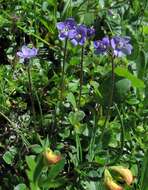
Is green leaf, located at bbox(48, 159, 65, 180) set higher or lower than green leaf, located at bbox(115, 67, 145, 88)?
lower

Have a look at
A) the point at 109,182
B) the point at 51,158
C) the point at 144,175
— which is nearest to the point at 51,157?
the point at 51,158

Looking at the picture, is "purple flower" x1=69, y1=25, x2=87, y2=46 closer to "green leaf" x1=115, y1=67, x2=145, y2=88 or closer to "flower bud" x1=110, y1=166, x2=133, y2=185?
"green leaf" x1=115, y1=67, x2=145, y2=88

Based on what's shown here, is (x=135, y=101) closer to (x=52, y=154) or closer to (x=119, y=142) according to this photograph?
(x=119, y=142)

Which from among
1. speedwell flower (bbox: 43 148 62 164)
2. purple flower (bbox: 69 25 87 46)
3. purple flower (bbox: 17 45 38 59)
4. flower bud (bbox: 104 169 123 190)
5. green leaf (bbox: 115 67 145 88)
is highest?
purple flower (bbox: 69 25 87 46)

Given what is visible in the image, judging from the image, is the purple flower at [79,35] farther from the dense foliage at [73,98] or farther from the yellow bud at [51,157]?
the yellow bud at [51,157]

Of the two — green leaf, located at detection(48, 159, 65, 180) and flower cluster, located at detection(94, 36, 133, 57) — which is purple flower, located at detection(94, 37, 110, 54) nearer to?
flower cluster, located at detection(94, 36, 133, 57)

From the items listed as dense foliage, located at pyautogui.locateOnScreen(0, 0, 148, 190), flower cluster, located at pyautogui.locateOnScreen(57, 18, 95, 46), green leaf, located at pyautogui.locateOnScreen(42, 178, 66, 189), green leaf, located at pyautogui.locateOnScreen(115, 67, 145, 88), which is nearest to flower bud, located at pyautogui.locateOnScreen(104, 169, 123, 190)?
dense foliage, located at pyautogui.locateOnScreen(0, 0, 148, 190)

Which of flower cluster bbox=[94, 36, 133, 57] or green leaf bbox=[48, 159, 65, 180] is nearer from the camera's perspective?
green leaf bbox=[48, 159, 65, 180]
